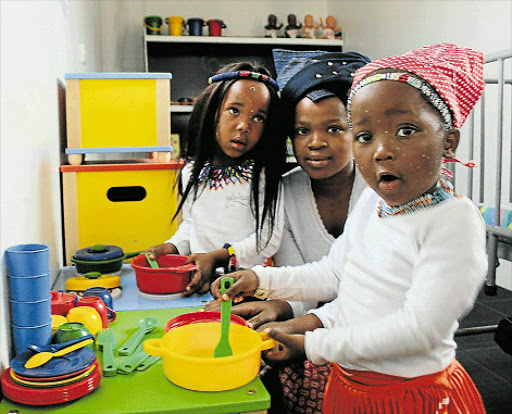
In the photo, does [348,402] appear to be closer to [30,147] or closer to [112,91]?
[30,147]

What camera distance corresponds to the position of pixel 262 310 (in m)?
0.97

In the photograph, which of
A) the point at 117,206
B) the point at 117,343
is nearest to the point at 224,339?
the point at 117,343

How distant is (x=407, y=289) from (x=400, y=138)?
0.19m

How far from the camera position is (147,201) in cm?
159

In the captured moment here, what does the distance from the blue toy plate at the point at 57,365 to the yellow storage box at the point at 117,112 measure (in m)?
0.99

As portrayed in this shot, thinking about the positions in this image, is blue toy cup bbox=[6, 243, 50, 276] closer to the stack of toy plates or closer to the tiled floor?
the stack of toy plates

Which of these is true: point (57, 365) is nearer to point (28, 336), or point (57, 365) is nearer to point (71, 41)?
point (28, 336)

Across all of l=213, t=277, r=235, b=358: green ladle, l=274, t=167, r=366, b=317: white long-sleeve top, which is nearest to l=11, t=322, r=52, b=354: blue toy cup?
l=213, t=277, r=235, b=358: green ladle

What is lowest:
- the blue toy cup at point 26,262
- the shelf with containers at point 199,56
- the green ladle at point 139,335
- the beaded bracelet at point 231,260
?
the green ladle at point 139,335

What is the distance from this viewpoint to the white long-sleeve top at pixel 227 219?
114cm

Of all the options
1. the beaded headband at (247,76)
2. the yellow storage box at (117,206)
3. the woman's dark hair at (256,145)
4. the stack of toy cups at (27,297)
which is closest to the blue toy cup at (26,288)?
the stack of toy cups at (27,297)

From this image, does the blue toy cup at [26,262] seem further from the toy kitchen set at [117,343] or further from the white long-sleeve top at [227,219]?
the white long-sleeve top at [227,219]

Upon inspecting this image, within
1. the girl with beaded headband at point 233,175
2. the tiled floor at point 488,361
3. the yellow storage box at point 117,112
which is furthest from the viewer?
A: the yellow storage box at point 117,112

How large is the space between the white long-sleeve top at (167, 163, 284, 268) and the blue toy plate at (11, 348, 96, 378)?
50 cm
